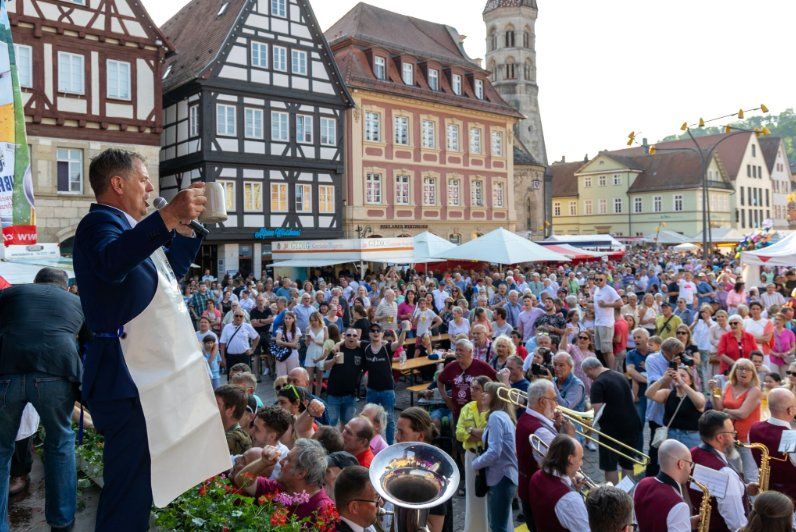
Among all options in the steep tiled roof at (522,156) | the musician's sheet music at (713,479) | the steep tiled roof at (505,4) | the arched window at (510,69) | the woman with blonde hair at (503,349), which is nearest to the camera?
the musician's sheet music at (713,479)

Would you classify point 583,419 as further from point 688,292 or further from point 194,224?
point 688,292

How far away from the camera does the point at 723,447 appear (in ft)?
17.2

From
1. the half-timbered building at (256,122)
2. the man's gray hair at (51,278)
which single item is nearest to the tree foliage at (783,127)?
the half-timbered building at (256,122)

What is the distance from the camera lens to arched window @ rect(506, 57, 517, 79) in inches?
2359

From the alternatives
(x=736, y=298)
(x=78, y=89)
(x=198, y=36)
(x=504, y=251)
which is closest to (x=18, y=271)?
(x=504, y=251)

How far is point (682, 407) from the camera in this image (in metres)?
6.79

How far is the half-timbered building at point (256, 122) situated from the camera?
28.3 meters

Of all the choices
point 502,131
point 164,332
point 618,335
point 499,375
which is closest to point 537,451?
point 499,375

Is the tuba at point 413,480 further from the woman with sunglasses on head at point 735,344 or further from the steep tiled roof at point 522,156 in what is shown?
the steep tiled roof at point 522,156

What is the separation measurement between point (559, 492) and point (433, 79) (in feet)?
125

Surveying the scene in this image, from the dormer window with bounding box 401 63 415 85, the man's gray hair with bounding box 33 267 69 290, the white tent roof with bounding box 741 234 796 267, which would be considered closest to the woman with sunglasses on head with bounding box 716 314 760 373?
the white tent roof with bounding box 741 234 796 267

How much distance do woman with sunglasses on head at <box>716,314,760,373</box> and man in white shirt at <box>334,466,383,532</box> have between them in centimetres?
828

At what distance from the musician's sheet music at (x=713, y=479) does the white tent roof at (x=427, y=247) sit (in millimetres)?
17084

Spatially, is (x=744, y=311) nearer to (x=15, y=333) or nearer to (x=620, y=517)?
(x=620, y=517)
